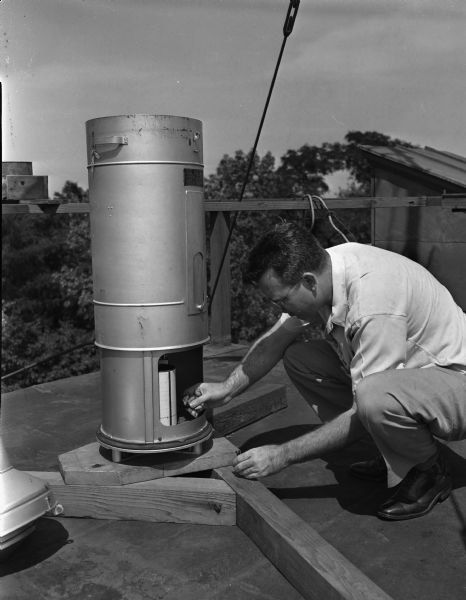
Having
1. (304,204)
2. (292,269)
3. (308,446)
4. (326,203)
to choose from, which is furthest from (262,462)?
(326,203)

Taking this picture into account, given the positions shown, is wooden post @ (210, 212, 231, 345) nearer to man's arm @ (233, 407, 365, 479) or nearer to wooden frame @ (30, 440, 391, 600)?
wooden frame @ (30, 440, 391, 600)

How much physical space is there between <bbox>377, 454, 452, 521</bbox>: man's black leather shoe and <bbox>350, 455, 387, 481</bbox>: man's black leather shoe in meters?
0.23

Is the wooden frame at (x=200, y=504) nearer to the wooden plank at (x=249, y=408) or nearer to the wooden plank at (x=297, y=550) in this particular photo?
the wooden plank at (x=297, y=550)

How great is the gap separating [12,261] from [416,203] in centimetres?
1864

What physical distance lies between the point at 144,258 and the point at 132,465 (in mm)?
782

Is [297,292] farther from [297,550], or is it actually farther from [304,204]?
[304,204]

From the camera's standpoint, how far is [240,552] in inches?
90.4

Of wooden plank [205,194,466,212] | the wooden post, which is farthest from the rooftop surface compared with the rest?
the wooden post

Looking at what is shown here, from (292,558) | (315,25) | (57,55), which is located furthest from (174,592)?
(315,25)

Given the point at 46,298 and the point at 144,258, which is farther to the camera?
the point at 46,298

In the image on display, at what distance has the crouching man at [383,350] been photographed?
234 cm

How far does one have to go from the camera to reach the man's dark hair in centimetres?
237

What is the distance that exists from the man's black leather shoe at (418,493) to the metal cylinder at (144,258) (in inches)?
31.5

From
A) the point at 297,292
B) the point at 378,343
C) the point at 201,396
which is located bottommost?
the point at 201,396
